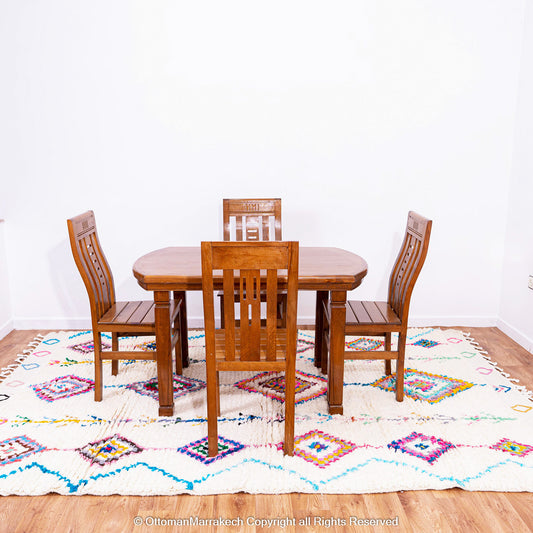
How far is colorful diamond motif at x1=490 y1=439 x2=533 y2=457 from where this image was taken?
2.16 meters

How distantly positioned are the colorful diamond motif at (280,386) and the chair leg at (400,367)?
367 millimetres

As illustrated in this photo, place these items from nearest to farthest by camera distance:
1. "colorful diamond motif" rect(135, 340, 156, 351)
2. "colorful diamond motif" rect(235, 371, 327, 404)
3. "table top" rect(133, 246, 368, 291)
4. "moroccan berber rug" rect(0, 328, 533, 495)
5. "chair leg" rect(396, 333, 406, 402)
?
"moroccan berber rug" rect(0, 328, 533, 495) → "table top" rect(133, 246, 368, 291) → "chair leg" rect(396, 333, 406, 402) → "colorful diamond motif" rect(235, 371, 327, 404) → "colorful diamond motif" rect(135, 340, 156, 351)

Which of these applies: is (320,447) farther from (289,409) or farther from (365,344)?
(365,344)

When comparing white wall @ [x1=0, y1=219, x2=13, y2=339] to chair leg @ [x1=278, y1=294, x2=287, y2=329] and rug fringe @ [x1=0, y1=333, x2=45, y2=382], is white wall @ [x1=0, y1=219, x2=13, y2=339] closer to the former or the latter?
rug fringe @ [x1=0, y1=333, x2=45, y2=382]

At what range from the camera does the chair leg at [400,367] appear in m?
2.53

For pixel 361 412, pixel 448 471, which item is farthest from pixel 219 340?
pixel 448 471

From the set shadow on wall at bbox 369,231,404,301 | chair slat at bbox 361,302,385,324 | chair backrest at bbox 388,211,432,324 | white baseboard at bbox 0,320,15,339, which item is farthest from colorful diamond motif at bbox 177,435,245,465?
white baseboard at bbox 0,320,15,339

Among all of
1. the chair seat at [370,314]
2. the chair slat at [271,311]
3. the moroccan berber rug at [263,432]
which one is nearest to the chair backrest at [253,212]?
the chair seat at [370,314]

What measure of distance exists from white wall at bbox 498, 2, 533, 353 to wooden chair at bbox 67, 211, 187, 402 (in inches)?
85.5

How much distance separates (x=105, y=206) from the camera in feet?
11.5

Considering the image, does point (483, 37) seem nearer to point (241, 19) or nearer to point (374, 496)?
point (241, 19)

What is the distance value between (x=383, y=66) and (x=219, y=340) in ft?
7.09

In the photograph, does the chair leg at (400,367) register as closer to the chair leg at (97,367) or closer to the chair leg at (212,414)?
the chair leg at (212,414)

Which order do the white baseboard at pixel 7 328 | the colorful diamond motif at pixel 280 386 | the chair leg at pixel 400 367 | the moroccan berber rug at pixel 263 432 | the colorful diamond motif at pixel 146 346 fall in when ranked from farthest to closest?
the white baseboard at pixel 7 328 → the colorful diamond motif at pixel 146 346 → the colorful diamond motif at pixel 280 386 → the chair leg at pixel 400 367 → the moroccan berber rug at pixel 263 432
